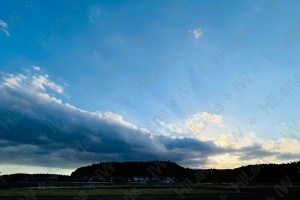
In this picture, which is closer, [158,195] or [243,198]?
[243,198]

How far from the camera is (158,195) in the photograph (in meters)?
84.2

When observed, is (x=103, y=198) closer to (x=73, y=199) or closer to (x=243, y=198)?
(x=73, y=199)

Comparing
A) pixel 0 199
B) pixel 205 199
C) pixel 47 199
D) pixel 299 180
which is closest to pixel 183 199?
pixel 205 199

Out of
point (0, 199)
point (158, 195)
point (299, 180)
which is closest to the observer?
point (0, 199)

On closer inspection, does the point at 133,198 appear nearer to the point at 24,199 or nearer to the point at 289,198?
the point at 24,199

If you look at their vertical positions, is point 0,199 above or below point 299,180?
below

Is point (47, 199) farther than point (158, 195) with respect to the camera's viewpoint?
No

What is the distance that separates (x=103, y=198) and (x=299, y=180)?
160 meters

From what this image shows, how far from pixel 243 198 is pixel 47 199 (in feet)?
157

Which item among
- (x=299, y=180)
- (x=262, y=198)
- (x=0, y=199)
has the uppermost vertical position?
(x=299, y=180)

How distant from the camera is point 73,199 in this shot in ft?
250

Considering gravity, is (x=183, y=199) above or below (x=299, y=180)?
below

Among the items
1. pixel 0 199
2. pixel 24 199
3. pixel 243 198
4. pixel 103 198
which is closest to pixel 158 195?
pixel 103 198

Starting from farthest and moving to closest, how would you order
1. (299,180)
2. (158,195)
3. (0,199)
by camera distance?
1. (299,180)
2. (158,195)
3. (0,199)
